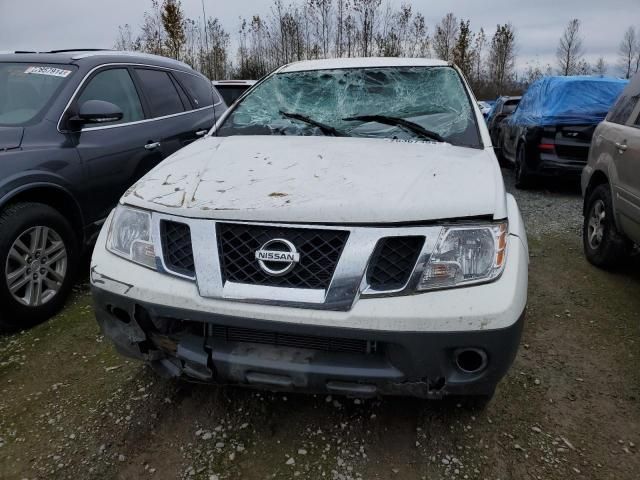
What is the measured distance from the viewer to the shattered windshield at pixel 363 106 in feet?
9.53

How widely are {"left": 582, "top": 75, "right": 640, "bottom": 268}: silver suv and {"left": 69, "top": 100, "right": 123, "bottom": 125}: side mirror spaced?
3.70 meters

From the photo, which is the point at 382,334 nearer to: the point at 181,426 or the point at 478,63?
the point at 181,426

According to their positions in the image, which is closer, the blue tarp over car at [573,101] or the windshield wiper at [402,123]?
the windshield wiper at [402,123]

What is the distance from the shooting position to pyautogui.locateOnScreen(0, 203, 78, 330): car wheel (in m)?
3.03

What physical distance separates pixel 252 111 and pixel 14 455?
7.46 ft

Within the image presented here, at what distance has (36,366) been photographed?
9.29 ft

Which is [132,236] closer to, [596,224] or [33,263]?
[33,263]

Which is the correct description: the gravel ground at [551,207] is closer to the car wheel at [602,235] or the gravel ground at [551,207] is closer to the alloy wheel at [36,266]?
the car wheel at [602,235]

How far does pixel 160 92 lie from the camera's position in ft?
15.1

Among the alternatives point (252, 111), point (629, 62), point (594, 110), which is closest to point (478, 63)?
point (629, 62)

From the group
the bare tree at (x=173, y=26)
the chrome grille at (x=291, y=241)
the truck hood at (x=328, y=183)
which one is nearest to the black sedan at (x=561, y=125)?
the truck hood at (x=328, y=183)

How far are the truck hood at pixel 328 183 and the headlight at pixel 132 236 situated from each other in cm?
6

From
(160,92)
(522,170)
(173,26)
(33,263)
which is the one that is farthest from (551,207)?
(173,26)

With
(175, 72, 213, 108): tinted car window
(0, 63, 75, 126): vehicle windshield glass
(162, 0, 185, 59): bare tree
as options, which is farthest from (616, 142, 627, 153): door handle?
(162, 0, 185, 59): bare tree
